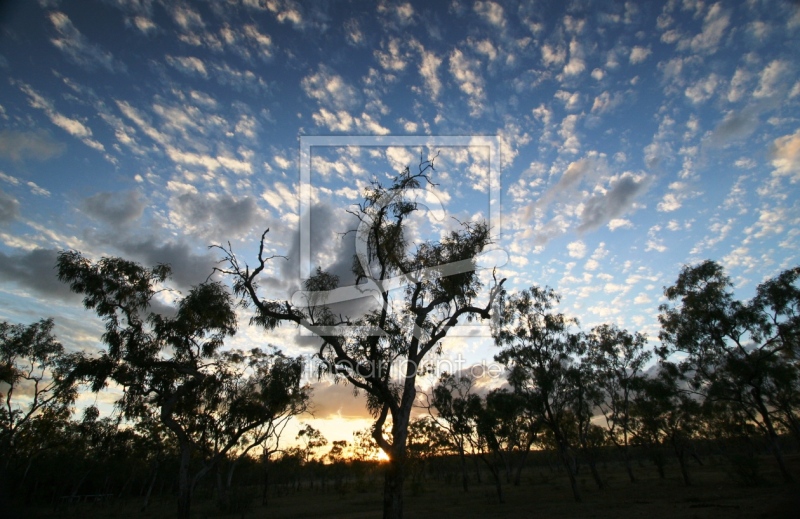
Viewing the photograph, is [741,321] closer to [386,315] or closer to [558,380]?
[558,380]

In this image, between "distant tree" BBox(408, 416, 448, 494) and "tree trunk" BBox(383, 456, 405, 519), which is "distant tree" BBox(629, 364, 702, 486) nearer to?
"distant tree" BBox(408, 416, 448, 494)

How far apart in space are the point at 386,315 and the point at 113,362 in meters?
12.8

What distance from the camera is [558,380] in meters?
28.2

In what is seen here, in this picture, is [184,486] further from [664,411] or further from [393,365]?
[664,411]

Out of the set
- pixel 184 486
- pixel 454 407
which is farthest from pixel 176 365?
pixel 454 407

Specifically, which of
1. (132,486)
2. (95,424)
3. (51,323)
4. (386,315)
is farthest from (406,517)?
(132,486)

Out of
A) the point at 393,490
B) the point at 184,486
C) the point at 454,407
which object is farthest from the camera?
the point at 454,407

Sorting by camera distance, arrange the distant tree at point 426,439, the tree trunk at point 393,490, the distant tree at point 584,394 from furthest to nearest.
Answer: the distant tree at point 426,439
the distant tree at point 584,394
the tree trunk at point 393,490

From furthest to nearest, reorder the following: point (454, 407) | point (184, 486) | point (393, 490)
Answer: point (454, 407) → point (184, 486) → point (393, 490)

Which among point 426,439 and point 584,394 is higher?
point 584,394

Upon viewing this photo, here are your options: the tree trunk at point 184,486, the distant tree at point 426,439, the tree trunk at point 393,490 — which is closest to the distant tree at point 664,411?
the distant tree at point 426,439

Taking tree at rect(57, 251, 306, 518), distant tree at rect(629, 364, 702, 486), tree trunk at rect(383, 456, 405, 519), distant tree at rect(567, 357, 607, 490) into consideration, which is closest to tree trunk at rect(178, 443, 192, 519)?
tree at rect(57, 251, 306, 518)

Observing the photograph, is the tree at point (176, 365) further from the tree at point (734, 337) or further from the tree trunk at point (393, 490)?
the tree at point (734, 337)

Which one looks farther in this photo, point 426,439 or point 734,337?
point 426,439
